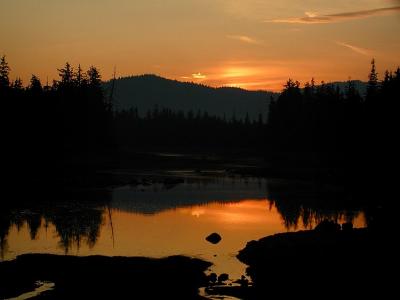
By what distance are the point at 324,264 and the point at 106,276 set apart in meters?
9.76

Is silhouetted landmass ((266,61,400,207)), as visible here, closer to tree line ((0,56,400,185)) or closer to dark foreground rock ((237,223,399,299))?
tree line ((0,56,400,185))

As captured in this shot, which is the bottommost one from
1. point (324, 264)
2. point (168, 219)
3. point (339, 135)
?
point (168, 219)

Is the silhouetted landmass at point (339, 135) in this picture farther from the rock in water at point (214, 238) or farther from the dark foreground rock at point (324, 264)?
the dark foreground rock at point (324, 264)

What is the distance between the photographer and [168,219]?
141ft

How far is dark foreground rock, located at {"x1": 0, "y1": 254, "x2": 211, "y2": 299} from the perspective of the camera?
22891 mm

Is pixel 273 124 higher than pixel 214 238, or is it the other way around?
pixel 273 124

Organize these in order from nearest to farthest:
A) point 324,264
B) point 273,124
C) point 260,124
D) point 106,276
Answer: point 106,276
point 324,264
point 273,124
point 260,124

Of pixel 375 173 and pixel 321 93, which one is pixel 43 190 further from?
pixel 321 93

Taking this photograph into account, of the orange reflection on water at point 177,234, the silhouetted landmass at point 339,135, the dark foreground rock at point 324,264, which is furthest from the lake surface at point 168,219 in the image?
the silhouetted landmass at point 339,135

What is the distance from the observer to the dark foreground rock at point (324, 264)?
23.1 meters

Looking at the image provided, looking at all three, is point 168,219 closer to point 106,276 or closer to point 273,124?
point 106,276

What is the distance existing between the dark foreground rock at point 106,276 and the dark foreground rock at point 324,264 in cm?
292

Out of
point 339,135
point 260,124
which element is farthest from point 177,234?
point 260,124

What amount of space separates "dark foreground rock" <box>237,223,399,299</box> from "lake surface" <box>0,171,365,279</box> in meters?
1.55
